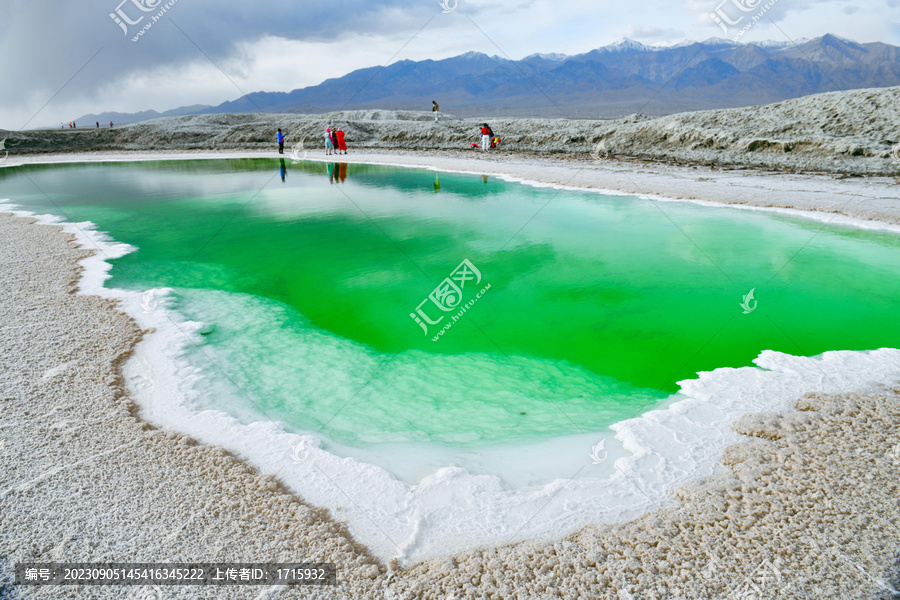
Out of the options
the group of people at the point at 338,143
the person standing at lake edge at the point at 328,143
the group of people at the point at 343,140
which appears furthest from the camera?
the group of people at the point at 338,143

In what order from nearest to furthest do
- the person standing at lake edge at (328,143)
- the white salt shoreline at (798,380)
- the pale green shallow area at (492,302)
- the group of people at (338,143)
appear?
the white salt shoreline at (798,380)
the pale green shallow area at (492,302)
the person standing at lake edge at (328,143)
the group of people at (338,143)

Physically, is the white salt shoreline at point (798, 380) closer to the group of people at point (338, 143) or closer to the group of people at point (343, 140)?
the group of people at point (343, 140)

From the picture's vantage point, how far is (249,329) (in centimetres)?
676

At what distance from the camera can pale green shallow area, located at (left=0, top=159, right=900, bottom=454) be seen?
202 inches

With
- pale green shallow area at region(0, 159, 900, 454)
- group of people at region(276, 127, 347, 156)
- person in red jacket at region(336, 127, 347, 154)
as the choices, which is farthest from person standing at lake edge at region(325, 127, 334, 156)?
pale green shallow area at region(0, 159, 900, 454)

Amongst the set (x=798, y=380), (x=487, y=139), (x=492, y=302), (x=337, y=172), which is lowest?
(x=798, y=380)

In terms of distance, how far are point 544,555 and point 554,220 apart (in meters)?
9.83

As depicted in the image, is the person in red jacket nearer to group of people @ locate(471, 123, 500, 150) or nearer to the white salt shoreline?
group of people @ locate(471, 123, 500, 150)

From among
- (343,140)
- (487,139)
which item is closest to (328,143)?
(343,140)

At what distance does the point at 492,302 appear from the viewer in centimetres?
755

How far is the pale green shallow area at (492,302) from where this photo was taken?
5.12 meters

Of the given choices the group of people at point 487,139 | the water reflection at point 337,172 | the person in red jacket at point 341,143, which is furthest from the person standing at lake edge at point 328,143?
the group of people at point 487,139

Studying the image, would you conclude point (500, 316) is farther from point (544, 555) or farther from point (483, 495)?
point (544, 555)

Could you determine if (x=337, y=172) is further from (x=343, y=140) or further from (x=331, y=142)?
(x=343, y=140)
